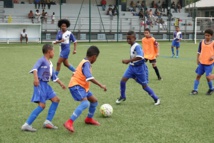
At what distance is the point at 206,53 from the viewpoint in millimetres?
9586

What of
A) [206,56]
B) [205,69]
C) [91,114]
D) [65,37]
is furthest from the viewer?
[65,37]

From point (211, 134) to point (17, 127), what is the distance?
124 inches

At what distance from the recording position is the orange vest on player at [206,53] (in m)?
9.56

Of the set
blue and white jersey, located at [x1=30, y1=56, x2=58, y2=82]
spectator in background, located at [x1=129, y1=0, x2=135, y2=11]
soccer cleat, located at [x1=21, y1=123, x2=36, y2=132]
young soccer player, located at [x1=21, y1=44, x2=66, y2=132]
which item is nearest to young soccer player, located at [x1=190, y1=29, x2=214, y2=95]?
young soccer player, located at [x1=21, y1=44, x2=66, y2=132]

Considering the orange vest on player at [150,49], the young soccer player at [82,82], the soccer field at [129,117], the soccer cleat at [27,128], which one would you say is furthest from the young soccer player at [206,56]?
the soccer cleat at [27,128]

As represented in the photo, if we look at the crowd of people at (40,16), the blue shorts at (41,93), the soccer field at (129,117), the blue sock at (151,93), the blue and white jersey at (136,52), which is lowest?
the soccer field at (129,117)

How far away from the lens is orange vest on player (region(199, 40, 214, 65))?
9.56 meters

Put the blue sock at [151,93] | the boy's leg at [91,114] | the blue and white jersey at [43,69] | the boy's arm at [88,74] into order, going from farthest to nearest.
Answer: the blue sock at [151,93] < the boy's leg at [91,114] < the blue and white jersey at [43,69] < the boy's arm at [88,74]

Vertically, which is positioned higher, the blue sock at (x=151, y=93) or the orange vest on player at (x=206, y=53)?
the orange vest on player at (x=206, y=53)

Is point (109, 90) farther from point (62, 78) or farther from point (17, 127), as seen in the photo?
point (17, 127)

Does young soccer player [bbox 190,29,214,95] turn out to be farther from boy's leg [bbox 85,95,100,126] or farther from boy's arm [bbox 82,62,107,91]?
boy's arm [bbox 82,62,107,91]

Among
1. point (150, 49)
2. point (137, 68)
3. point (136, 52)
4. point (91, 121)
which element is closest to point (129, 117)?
point (91, 121)

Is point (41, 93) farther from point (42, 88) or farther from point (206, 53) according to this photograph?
point (206, 53)

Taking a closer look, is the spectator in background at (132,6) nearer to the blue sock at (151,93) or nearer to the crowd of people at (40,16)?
the crowd of people at (40,16)
